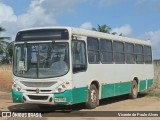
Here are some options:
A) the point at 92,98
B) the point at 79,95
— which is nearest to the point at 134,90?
the point at 92,98

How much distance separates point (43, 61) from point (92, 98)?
2672 millimetres

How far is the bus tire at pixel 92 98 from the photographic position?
51.9 ft

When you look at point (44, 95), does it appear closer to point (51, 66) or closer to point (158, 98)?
point (51, 66)

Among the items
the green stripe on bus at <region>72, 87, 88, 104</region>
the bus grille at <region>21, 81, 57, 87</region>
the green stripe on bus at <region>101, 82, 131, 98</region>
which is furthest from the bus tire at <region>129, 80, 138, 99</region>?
the bus grille at <region>21, 81, 57, 87</region>

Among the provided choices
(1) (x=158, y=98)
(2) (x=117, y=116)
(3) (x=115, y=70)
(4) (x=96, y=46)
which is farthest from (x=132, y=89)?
(2) (x=117, y=116)

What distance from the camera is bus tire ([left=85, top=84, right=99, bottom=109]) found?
15.8 meters

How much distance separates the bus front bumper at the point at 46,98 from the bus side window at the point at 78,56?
0.97 meters

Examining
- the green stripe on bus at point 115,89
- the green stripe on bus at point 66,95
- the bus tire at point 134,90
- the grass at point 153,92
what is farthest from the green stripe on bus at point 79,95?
the grass at point 153,92

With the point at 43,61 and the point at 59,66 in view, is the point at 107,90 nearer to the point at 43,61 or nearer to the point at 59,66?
the point at 59,66

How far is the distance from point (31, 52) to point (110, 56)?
4.22 meters

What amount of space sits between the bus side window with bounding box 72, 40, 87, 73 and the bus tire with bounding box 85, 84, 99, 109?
1040 mm

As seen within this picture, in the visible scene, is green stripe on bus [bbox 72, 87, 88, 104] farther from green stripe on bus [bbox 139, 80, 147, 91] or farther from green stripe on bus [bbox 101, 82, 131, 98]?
green stripe on bus [bbox 139, 80, 147, 91]

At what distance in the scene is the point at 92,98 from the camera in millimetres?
16062

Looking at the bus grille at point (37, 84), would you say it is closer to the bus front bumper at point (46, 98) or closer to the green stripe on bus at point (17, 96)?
the bus front bumper at point (46, 98)
